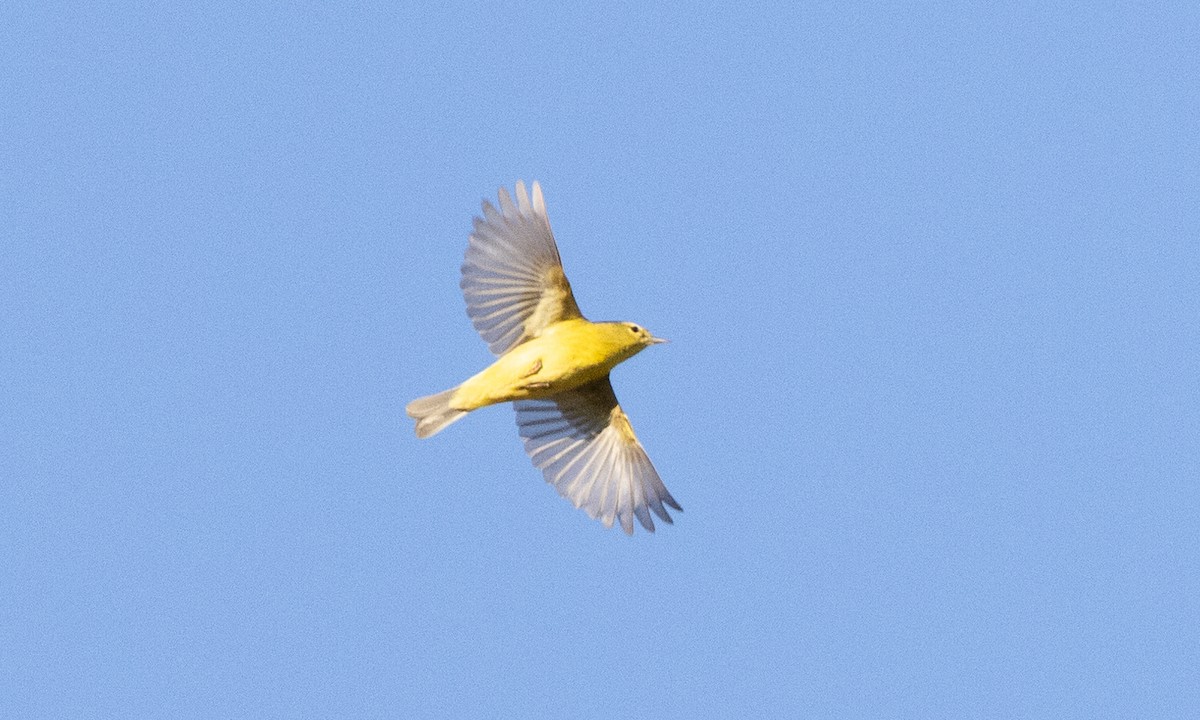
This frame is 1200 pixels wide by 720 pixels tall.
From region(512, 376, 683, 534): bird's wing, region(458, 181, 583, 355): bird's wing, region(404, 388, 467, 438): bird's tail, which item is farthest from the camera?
region(512, 376, 683, 534): bird's wing

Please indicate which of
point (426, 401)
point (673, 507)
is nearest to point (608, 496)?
point (673, 507)

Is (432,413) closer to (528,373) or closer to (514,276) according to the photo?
(528,373)

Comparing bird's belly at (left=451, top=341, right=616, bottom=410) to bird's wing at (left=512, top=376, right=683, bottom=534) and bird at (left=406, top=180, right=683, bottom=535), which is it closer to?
bird at (left=406, top=180, right=683, bottom=535)

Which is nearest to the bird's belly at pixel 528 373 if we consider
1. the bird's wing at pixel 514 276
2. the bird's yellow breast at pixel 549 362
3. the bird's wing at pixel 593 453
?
the bird's yellow breast at pixel 549 362

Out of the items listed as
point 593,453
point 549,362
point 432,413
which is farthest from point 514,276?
point 593,453

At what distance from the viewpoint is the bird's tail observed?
41.5 feet

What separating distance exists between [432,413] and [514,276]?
1.01m

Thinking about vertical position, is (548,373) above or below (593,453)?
above

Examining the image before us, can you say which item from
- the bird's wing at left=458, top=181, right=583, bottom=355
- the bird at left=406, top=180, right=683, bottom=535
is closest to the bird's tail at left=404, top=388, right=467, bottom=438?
the bird at left=406, top=180, right=683, bottom=535

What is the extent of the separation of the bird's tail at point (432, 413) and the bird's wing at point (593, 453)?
0.49 meters

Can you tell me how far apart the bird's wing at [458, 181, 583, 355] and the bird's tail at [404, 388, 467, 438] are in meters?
0.45

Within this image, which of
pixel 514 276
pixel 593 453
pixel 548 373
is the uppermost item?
pixel 514 276

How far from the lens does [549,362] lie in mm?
12484

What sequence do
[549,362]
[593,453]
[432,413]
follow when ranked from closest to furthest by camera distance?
[549,362]
[432,413]
[593,453]
